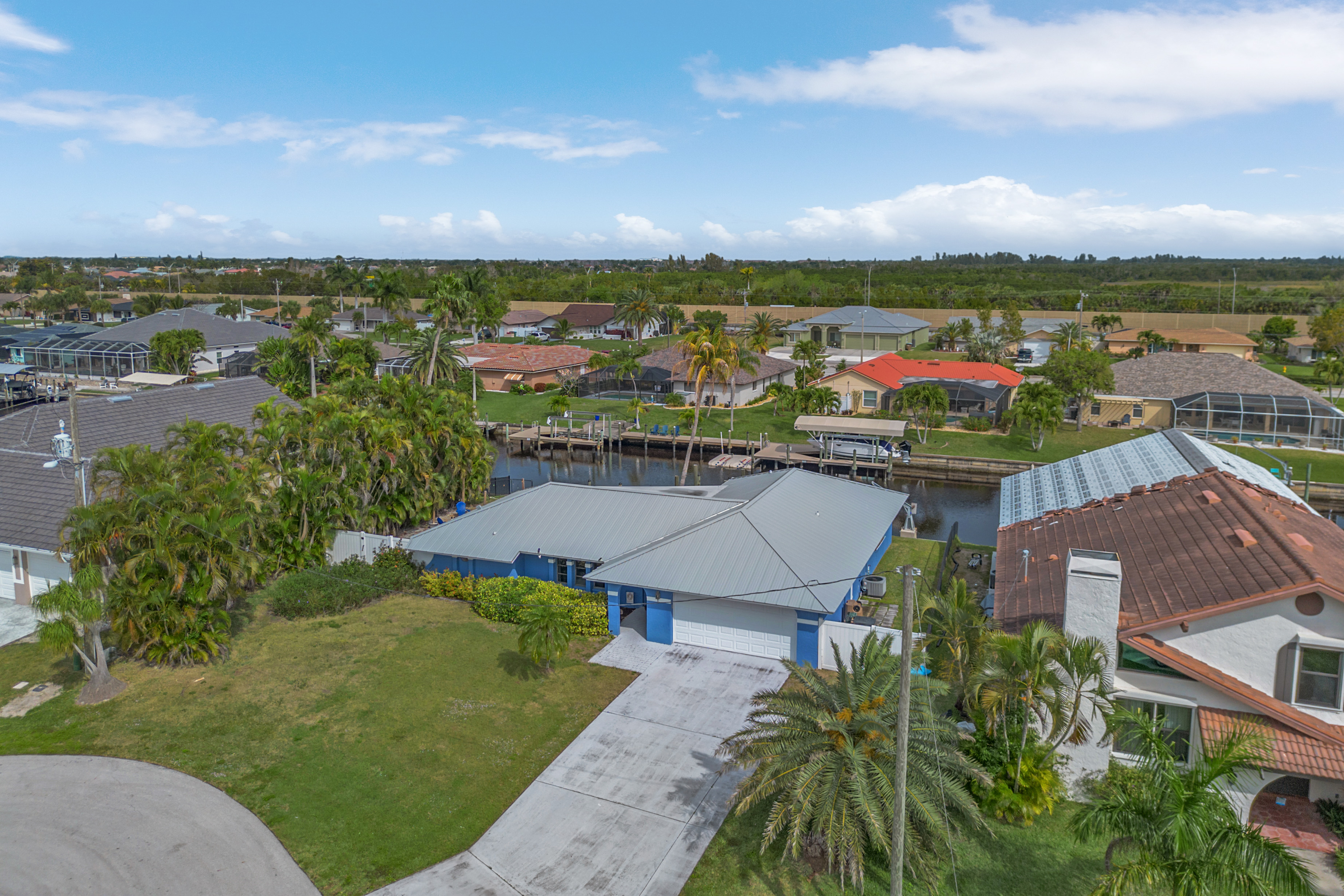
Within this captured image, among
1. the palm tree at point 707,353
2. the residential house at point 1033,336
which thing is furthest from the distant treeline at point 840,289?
the palm tree at point 707,353


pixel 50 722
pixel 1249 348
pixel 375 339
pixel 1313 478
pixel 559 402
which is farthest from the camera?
pixel 375 339

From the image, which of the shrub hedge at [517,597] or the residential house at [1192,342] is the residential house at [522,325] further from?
the shrub hedge at [517,597]

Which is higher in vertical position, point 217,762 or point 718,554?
point 718,554


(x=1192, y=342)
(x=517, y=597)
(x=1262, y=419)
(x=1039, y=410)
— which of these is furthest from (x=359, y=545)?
(x=1192, y=342)

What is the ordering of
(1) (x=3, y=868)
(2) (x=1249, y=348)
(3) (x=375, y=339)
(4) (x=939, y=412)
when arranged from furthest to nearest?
1. (3) (x=375, y=339)
2. (2) (x=1249, y=348)
3. (4) (x=939, y=412)
4. (1) (x=3, y=868)

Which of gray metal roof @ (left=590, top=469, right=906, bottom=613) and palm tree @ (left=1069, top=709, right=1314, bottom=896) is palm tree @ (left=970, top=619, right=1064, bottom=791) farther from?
gray metal roof @ (left=590, top=469, right=906, bottom=613)

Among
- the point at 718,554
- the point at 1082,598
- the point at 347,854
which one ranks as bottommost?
the point at 347,854

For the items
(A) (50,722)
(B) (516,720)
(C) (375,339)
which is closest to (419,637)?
(B) (516,720)

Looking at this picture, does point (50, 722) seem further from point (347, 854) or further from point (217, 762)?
point (347, 854)
